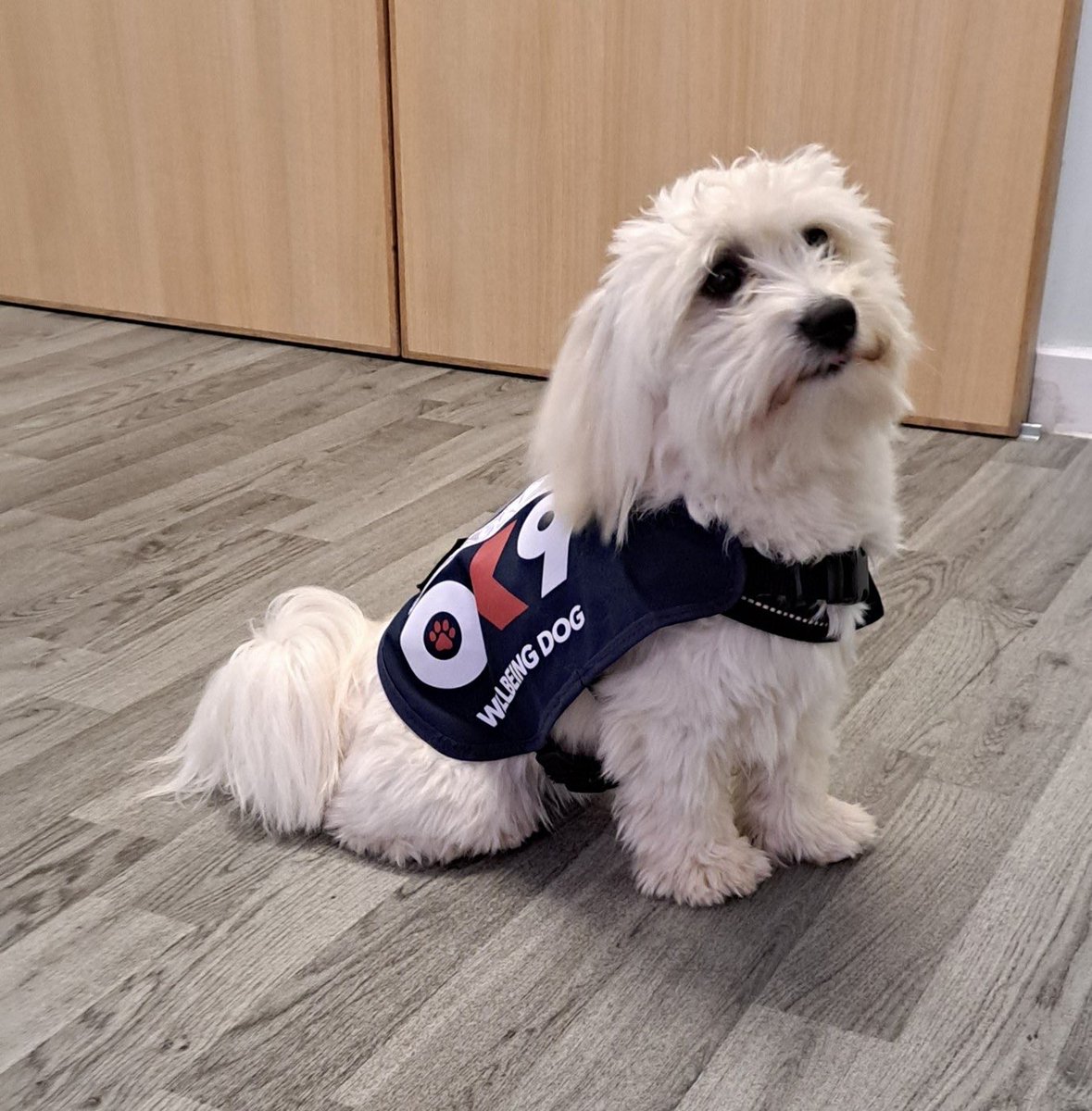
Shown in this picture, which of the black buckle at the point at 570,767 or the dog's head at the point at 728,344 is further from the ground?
the dog's head at the point at 728,344

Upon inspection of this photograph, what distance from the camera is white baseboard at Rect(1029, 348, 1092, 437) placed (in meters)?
2.53

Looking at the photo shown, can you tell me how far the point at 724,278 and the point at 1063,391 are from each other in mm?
1559

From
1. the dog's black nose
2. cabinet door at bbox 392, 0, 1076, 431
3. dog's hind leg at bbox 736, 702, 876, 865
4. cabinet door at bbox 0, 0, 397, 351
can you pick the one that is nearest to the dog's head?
the dog's black nose

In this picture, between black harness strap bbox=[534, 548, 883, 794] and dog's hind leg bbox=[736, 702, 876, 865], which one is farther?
dog's hind leg bbox=[736, 702, 876, 865]

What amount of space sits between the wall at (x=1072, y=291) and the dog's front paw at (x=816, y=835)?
1.36 metres

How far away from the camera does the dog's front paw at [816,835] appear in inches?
56.0

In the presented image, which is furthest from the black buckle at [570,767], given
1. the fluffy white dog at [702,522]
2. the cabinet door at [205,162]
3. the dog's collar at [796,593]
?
the cabinet door at [205,162]

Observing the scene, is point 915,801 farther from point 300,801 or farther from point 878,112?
point 878,112

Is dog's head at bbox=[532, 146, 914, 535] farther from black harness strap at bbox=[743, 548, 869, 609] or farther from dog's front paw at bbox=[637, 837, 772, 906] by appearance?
dog's front paw at bbox=[637, 837, 772, 906]

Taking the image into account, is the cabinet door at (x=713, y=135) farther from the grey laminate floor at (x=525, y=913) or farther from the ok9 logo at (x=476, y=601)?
the ok9 logo at (x=476, y=601)

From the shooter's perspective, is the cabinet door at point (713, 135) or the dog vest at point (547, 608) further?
the cabinet door at point (713, 135)

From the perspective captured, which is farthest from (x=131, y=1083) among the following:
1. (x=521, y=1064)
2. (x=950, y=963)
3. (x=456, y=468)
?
(x=456, y=468)

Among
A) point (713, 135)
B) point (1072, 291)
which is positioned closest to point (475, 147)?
point (713, 135)

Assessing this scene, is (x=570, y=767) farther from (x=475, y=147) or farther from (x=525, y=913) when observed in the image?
(x=475, y=147)
